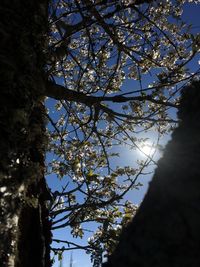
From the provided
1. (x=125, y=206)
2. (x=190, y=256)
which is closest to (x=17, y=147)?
(x=190, y=256)

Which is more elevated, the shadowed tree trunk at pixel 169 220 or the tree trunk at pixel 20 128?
the tree trunk at pixel 20 128

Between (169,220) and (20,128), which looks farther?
(20,128)

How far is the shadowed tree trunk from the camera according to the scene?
976 mm

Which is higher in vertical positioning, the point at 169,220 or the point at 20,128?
the point at 20,128

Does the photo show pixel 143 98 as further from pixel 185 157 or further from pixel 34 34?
pixel 185 157

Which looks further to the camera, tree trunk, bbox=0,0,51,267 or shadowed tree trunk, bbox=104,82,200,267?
tree trunk, bbox=0,0,51,267

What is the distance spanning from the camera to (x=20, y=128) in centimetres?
193

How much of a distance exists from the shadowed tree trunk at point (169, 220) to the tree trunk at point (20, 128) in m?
0.84

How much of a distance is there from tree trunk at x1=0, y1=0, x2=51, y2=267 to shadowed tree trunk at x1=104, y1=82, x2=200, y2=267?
84cm

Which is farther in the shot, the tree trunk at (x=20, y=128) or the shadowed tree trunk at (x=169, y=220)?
the tree trunk at (x=20, y=128)

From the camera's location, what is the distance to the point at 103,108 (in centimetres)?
450

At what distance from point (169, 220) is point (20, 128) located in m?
1.16

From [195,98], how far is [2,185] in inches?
38.3

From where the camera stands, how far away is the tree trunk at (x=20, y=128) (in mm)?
1762
